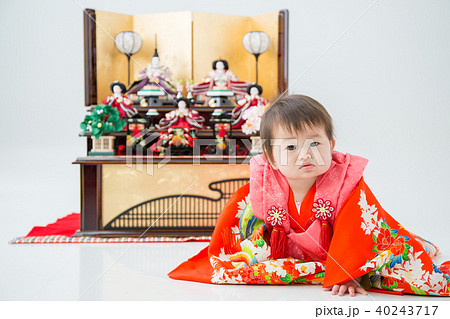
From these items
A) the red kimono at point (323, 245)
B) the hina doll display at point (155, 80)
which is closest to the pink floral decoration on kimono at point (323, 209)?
the red kimono at point (323, 245)

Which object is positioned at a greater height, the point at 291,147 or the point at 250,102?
the point at 250,102

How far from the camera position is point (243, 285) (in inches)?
78.5

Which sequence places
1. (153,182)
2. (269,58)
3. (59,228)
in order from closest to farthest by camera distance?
(153,182)
(59,228)
(269,58)

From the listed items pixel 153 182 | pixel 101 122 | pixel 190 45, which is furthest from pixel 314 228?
pixel 190 45

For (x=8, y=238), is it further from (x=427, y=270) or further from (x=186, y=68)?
(x=427, y=270)

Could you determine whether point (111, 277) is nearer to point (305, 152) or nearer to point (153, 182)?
point (305, 152)

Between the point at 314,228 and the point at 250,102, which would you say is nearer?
the point at 314,228

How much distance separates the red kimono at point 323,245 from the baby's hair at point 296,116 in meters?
0.17

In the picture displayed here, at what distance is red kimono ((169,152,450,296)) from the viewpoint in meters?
1.84

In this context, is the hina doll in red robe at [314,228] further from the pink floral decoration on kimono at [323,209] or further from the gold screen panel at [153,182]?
the gold screen panel at [153,182]

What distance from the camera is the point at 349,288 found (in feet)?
5.98

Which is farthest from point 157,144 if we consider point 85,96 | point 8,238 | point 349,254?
point 349,254

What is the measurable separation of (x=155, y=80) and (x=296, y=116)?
2154 millimetres

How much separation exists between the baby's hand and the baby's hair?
0.50 m
